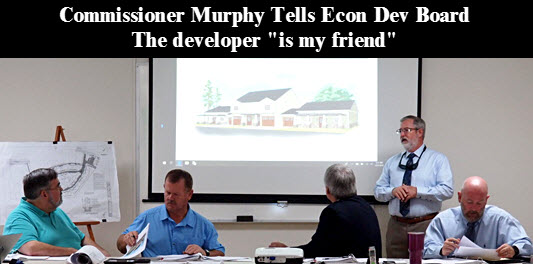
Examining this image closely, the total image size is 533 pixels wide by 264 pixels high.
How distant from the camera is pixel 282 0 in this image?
504 cm

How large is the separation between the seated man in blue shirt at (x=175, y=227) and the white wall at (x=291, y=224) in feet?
4.91

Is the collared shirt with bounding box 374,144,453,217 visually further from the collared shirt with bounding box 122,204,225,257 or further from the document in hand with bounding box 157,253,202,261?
the document in hand with bounding box 157,253,202,261

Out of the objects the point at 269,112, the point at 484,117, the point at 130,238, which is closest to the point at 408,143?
the point at 484,117

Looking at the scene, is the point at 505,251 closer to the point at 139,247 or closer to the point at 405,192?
the point at 405,192

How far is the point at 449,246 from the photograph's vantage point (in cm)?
373

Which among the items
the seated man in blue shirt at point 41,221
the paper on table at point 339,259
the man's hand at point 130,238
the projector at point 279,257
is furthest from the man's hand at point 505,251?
the seated man in blue shirt at point 41,221

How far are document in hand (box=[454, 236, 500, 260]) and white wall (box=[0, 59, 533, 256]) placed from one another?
196 centimetres

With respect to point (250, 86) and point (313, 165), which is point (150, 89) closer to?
point (250, 86)

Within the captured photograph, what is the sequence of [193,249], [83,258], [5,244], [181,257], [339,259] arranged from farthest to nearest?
[193,249], [181,257], [339,259], [83,258], [5,244]

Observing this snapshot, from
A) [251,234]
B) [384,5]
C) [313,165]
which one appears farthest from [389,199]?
[384,5]

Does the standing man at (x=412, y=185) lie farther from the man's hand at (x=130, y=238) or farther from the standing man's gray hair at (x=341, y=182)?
the man's hand at (x=130, y=238)

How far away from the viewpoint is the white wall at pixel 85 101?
5.76m

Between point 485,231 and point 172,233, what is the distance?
1894mm

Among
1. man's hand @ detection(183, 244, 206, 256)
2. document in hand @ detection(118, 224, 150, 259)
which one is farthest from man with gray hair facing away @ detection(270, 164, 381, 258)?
document in hand @ detection(118, 224, 150, 259)
